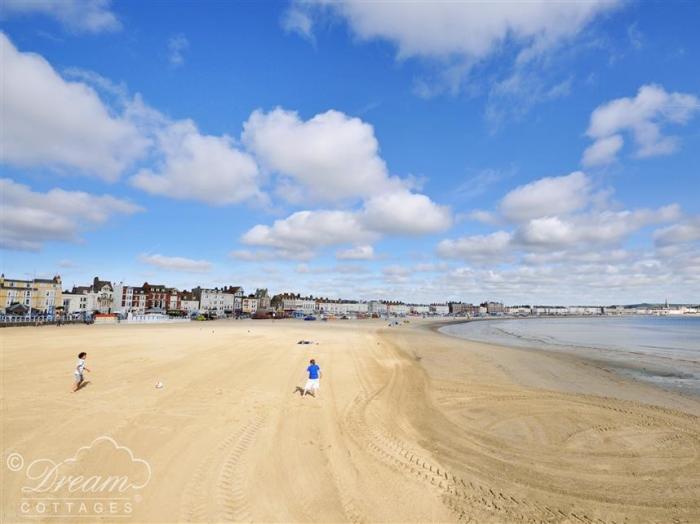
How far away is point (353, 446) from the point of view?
10336mm

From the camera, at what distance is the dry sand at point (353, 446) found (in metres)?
7.41

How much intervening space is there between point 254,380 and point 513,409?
11.8m

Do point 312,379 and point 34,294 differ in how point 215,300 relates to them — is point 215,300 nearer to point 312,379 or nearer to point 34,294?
point 34,294

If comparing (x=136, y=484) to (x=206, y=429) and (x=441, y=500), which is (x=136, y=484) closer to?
(x=206, y=429)

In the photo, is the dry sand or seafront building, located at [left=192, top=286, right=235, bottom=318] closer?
the dry sand

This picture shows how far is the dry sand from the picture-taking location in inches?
292

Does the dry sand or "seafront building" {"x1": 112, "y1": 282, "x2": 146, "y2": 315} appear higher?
"seafront building" {"x1": 112, "y1": 282, "x2": 146, "y2": 315}

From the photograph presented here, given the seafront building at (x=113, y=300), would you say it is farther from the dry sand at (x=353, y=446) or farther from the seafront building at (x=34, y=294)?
the dry sand at (x=353, y=446)

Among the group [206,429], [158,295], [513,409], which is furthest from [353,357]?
[158,295]

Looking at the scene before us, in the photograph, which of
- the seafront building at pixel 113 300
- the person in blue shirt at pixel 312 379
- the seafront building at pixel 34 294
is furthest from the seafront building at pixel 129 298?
the person in blue shirt at pixel 312 379

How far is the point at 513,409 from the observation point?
14898mm

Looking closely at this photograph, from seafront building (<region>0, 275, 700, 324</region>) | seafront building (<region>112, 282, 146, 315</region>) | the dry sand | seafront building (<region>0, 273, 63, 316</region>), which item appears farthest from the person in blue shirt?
seafront building (<region>112, 282, 146, 315</region>)

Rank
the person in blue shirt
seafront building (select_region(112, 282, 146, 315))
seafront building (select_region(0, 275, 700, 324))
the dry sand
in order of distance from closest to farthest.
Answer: the dry sand, the person in blue shirt, seafront building (select_region(0, 275, 700, 324)), seafront building (select_region(112, 282, 146, 315))

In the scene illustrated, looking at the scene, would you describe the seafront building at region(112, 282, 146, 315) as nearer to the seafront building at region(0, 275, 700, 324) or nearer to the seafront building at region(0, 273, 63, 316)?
the seafront building at region(0, 275, 700, 324)
